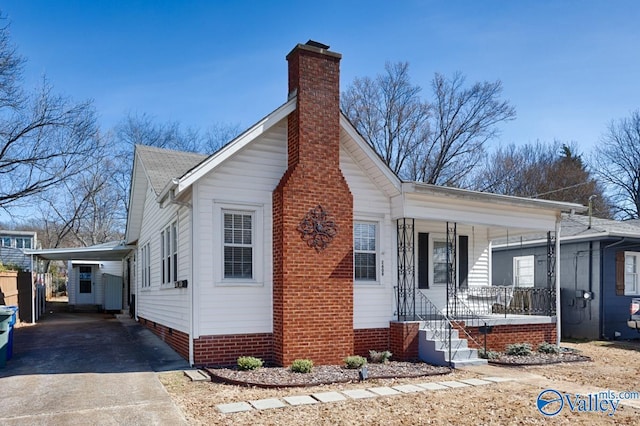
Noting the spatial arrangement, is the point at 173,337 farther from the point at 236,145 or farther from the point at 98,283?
the point at 98,283

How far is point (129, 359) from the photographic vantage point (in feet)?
34.6

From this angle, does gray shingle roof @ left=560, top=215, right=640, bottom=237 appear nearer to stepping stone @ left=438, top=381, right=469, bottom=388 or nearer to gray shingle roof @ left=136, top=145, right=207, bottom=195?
stepping stone @ left=438, top=381, right=469, bottom=388

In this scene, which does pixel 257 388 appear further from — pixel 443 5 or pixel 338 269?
pixel 443 5

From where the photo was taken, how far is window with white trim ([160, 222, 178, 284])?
1183 cm

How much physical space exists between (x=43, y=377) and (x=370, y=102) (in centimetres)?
2569

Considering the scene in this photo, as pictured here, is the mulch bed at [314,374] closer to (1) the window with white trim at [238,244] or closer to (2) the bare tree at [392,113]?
(1) the window with white trim at [238,244]

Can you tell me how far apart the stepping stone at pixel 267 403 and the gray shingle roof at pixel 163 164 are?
6.66 meters

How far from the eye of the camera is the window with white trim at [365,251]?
37.6 ft

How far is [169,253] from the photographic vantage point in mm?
12523

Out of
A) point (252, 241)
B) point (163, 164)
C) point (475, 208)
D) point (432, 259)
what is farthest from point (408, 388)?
point (163, 164)

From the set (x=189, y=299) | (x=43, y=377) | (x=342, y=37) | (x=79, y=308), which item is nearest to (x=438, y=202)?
(x=342, y=37)

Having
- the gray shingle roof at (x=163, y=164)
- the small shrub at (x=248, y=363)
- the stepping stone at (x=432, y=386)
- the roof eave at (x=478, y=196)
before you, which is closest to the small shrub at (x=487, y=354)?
the stepping stone at (x=432, y=386)

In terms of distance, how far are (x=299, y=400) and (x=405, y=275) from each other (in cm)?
506

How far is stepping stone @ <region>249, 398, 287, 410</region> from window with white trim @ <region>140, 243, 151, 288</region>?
A: 29.9 feet
